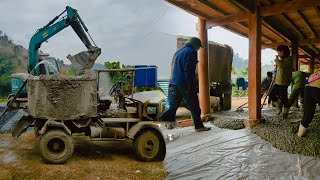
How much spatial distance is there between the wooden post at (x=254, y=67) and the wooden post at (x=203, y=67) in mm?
1293

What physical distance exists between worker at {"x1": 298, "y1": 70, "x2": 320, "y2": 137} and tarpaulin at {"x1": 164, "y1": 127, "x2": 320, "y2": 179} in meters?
0.77

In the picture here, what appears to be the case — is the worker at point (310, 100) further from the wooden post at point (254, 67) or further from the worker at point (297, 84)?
the worker at point (297, 84)

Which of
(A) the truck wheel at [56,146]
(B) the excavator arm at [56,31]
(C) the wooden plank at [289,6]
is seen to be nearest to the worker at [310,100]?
(C) the wooden plank at [289,6]

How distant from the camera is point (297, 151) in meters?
4.27

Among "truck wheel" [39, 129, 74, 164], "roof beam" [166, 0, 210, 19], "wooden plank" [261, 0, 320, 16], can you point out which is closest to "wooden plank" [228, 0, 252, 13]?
"wooden plank" [261, 0, 320, 16]

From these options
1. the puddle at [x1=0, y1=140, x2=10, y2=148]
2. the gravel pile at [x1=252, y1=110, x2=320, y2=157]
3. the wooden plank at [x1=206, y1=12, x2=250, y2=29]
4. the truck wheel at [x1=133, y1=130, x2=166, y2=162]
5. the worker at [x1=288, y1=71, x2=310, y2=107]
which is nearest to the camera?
the gravel pile at [x1=252, y1=110, x2=320, y2=157]

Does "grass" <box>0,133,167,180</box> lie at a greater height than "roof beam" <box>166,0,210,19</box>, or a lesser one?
lesser

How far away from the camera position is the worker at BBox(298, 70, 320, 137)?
191 inches

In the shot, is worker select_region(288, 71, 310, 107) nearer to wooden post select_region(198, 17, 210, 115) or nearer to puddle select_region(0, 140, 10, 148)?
wooden post select_region(198, 17, 210, 115)

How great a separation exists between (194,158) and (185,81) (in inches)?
70.9

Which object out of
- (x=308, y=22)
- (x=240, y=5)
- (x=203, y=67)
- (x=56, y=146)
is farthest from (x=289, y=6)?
(x=56, y=146)

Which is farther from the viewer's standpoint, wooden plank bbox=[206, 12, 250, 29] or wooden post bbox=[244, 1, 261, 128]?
wooden plank bbox=[206, 12, 250, 29]

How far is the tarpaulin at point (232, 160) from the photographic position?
3533 millimetres

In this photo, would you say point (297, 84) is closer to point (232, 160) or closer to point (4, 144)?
point (232, 160)
